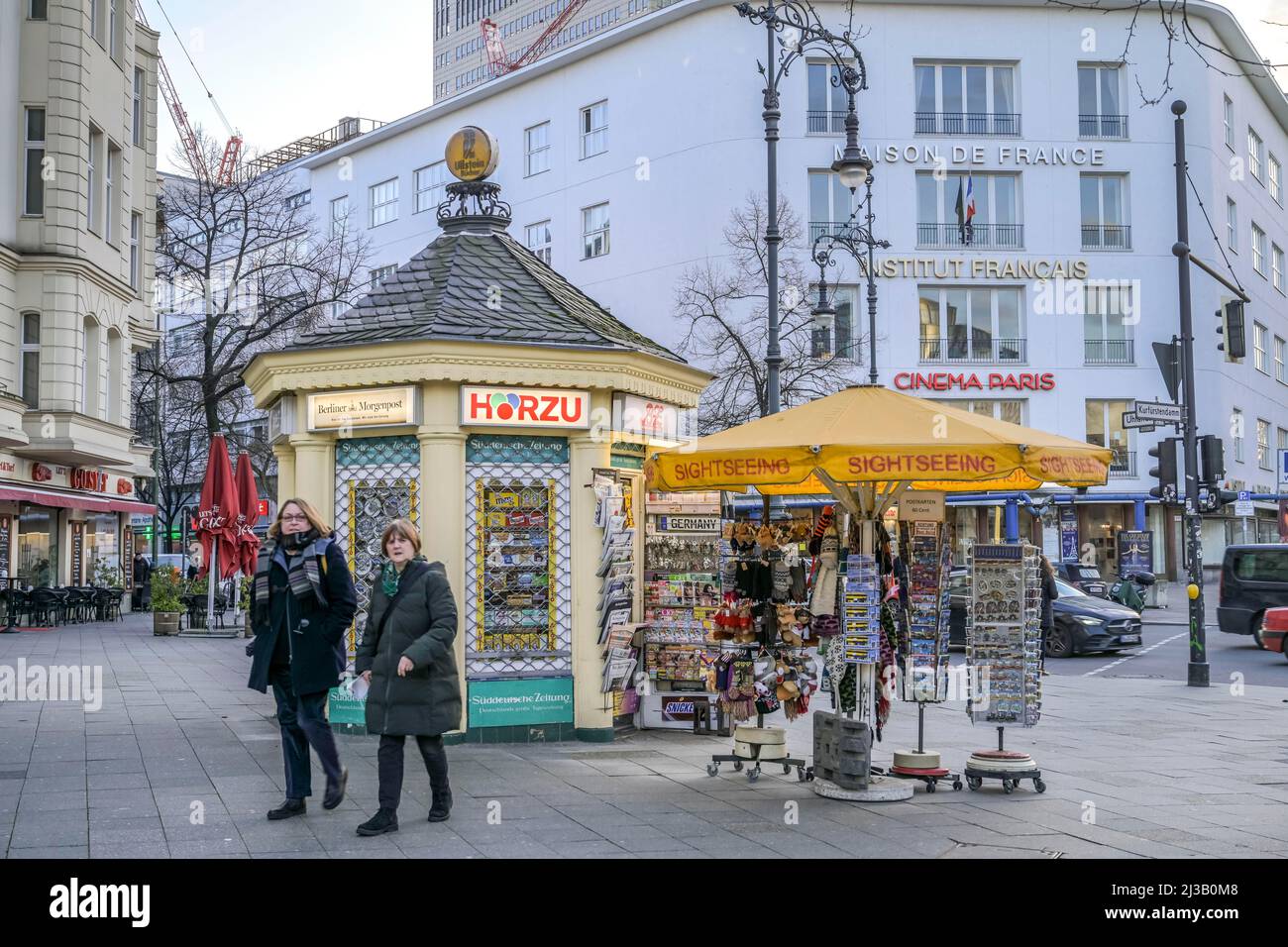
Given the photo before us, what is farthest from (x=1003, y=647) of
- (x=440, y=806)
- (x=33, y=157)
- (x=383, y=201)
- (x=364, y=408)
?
(x=383, y=201)

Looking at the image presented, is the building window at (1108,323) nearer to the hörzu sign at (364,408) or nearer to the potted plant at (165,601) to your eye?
the potted plant at (165,601)

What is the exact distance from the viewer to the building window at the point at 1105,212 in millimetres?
42312

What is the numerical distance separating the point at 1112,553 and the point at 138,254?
104 ft

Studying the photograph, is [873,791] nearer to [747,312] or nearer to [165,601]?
[165,601]

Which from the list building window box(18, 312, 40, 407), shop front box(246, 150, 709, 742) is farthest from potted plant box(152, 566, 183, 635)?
shop front box(246, 150, 709, 742)

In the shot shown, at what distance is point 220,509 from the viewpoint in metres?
23.0

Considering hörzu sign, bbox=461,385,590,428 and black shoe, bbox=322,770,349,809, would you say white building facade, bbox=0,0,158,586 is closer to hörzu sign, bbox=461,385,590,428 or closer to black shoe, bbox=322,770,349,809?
hörzu sign, bbox=461,385,590,428

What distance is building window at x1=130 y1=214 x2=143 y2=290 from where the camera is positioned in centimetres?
3569


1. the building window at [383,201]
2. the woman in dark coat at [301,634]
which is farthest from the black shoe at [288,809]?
the building window at [383,201]

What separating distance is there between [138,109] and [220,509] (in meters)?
17.8

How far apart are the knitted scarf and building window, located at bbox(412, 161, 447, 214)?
4556cm

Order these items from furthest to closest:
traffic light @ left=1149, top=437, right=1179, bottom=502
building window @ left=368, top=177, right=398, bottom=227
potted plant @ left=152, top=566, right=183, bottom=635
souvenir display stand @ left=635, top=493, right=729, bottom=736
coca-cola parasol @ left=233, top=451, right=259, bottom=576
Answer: building window @ left=368, top=177, right=398, bottom=227 < potted plant @ left=152, top=566, right=183, bottom=635 < coca-cola parasol @ left=233, top=451, right=259, bottom=576 < traffic light @ left=1149, top=437, right=1179, bottom=502 < souvenir display stand @ left=635, top=493, right=729, bottom=736

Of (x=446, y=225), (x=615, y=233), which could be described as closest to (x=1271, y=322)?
(x=615, y=233)
